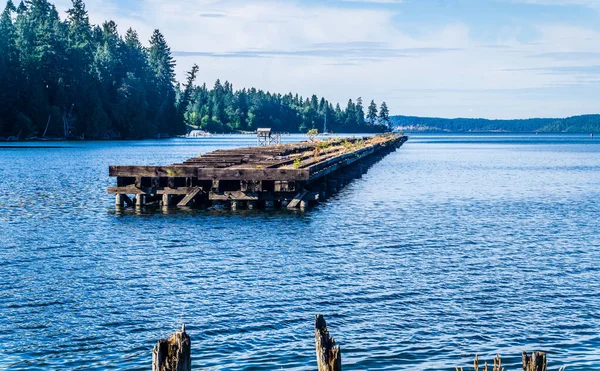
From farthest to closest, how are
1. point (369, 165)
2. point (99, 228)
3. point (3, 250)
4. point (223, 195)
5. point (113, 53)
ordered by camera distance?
point (113, 53)
point (369, 165)
point (223, 195)
point (99, 228)
point (3, 250)

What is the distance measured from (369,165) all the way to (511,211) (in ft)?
138

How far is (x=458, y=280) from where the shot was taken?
1936cm

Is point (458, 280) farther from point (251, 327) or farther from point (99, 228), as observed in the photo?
point (99, 228)

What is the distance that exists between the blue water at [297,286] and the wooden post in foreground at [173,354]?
A: 400 cm

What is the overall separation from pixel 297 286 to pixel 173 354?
1010 cm

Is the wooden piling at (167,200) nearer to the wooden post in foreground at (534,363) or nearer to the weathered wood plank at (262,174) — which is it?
the weathered wood plank at (262,174)

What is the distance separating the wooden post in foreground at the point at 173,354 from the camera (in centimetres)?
861

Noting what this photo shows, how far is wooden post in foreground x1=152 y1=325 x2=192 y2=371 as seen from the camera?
861 centimetres

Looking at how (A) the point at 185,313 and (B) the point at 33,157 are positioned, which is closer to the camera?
(A) the point at 185,313

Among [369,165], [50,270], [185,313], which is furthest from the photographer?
[369,165]

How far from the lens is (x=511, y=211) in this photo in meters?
36.8

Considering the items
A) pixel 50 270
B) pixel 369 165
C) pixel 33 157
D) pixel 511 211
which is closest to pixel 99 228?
pixel 50 270

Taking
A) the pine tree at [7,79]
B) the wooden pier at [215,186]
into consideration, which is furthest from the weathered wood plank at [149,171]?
the pine tree at [7,79]

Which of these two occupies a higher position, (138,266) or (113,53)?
(113,53)
